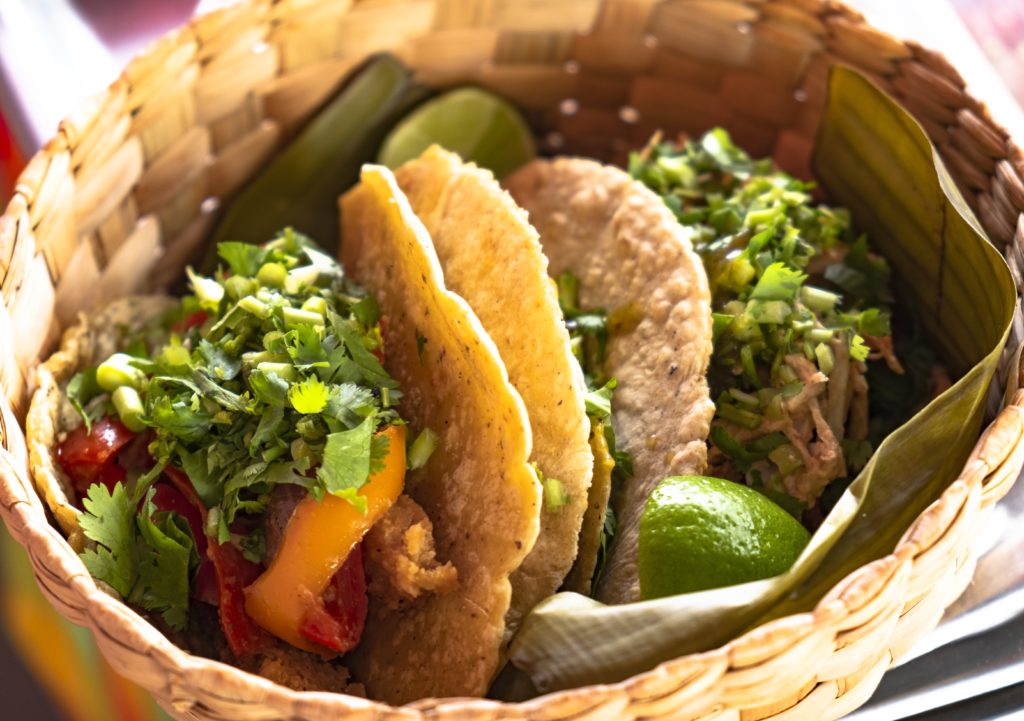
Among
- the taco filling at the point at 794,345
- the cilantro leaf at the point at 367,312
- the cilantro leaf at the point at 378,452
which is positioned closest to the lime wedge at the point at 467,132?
the taco filling at the point at 794,345

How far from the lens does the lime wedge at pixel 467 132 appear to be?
2828 mm

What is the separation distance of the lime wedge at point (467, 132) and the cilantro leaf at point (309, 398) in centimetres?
114

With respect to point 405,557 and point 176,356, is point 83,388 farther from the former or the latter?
point 405,557

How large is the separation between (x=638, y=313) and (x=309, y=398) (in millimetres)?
723

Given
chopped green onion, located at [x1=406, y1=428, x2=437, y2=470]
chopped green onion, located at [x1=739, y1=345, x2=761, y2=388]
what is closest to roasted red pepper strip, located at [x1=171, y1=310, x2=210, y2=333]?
chopped green onion, located at [x1=406, y1=428, x2=437, y2=470]

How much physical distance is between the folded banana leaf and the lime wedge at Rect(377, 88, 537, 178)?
0.99 metres

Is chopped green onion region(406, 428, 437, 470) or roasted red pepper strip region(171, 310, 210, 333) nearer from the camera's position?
chopped green onion region(406, 428, 437, 470)

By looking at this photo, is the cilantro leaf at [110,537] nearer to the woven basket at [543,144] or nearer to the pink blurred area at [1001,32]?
the woven basket at [543,144]

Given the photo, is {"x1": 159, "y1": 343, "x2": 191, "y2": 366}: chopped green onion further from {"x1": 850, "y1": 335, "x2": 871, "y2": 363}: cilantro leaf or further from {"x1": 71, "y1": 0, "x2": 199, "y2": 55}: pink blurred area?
{"x1": 71, "y1": 0, "x2": 199, "y2": 55}: pink blurred area

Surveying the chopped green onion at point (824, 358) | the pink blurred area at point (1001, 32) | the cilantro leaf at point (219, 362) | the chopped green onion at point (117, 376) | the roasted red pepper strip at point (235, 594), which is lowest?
the roasted red pepper strip at point (235, 594)

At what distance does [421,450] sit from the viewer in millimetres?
1896

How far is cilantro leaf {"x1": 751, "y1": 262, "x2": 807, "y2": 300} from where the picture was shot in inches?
81.6

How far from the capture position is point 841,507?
1688 millimetres

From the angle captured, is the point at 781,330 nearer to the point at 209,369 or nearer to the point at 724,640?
the point at 724,640
